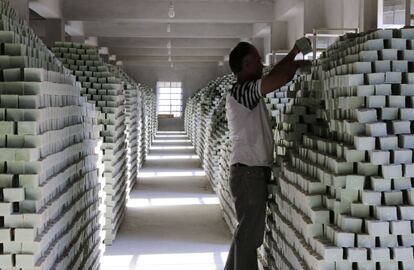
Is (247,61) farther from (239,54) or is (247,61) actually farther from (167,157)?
(167,157)

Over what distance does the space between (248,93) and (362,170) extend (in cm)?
150

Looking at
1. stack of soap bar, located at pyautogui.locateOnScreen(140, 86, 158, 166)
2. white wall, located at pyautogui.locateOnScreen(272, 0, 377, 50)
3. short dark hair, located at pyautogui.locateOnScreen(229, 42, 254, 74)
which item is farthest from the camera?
stack of soap bar, located at pyautogui.locateOnScreen(140, 86, 158, 166)

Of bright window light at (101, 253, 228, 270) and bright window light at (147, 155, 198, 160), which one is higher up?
bright window light at (147, 155, 198, 160)

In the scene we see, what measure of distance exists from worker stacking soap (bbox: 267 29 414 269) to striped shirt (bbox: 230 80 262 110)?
59 centimetres

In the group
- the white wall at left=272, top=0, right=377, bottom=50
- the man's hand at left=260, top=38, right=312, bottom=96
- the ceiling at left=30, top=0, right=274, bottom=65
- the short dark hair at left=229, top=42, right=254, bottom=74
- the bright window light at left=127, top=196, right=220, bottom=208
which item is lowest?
the bright window light at left=127, top=196, right=220, bottom=208

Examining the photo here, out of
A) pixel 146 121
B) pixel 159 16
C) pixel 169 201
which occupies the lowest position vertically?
pixel 169 201

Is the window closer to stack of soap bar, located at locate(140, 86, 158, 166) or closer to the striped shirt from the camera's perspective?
stack of soap bar, located at locate(140, 86, 158, 166)

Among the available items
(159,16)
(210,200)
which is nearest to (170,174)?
(159,16)

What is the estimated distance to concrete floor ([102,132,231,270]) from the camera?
8.44 metres

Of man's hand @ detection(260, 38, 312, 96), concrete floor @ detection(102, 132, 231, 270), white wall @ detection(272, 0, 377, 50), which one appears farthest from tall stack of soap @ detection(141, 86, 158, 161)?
man's hand @ detection(260, 38, 312, 96)

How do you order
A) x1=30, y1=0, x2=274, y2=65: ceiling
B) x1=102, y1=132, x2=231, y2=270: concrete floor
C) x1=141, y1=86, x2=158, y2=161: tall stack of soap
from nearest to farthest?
x1=102, y1=132, x2=231, y2=270: concrete floor, x1=30, y1=0, x2=274, y2=65: ceiling, x1=141, y1=86, x2=158, y2=161: tall stack of soap

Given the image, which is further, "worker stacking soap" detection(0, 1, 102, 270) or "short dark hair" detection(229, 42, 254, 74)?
"short dark hair" detection(229, 42, 254, 74)

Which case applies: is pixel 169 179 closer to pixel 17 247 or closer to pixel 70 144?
pixel 70 144

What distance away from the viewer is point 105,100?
948 cm
